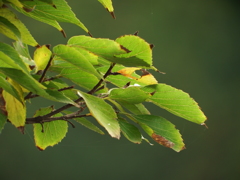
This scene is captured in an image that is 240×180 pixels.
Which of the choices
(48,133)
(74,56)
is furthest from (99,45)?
(48,133)

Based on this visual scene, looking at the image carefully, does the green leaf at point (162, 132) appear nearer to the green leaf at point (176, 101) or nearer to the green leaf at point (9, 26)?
the green leaf at point (176, 101)

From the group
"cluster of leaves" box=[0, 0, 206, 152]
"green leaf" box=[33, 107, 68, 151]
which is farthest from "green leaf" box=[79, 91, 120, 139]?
"green leaf" box=[33, 107, 68, 151]

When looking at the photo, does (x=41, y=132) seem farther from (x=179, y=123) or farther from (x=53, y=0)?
(x=179, y=123)

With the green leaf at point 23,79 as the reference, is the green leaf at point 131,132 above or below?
below

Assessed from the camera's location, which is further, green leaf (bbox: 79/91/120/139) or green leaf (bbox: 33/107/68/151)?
green leaf (bbox: 33/107/68/151)

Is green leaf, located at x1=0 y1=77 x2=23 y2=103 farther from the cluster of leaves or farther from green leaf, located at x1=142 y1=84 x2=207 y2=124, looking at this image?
green leaf, located at x1=142 y1=84 x2=207 y2=124

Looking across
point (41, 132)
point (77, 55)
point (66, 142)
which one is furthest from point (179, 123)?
point (77, 55)

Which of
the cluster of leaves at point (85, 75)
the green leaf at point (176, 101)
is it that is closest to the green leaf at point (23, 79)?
the cluster of leaves at point (85, 75)

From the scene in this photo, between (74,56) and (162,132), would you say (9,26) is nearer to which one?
(74,56)
